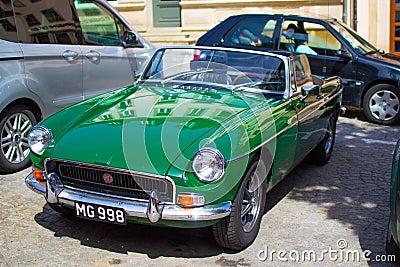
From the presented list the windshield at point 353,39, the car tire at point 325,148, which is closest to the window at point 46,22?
the car tire at point 325,148

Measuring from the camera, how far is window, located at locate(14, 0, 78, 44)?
636 cm

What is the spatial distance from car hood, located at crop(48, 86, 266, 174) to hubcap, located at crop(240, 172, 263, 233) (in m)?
0.51

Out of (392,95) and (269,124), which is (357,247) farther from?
(392,95)

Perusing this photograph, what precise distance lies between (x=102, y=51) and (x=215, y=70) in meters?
2.34

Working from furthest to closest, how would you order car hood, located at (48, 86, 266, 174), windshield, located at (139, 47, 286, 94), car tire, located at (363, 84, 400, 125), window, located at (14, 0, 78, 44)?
car tire, located at (363, 84, 400, 125)
window, located at (14, 0, 78, 44)
windshield, located at (139, 47, 286, 94)
car hood, located at (48, 86, 266, 174)

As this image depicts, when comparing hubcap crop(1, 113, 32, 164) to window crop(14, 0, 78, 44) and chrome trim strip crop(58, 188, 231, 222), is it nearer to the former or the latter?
window crop(14, 0, 78, 44)

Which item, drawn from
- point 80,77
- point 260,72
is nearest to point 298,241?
point 260,72

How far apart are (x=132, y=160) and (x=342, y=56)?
585 cm

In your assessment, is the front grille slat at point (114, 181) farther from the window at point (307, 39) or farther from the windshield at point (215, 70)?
the window at point (307, 39)

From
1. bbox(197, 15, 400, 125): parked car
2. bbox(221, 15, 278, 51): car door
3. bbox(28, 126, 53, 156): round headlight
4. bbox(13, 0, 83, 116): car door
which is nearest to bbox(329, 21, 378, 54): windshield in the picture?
bbox(197, 15, 400, 125): parked car

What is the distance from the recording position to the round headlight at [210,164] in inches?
155

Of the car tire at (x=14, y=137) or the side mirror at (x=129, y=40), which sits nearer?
the car tire at (x=14, y=137)

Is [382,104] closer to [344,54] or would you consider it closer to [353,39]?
[344,54]

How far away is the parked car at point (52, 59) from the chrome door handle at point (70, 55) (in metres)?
0.01
